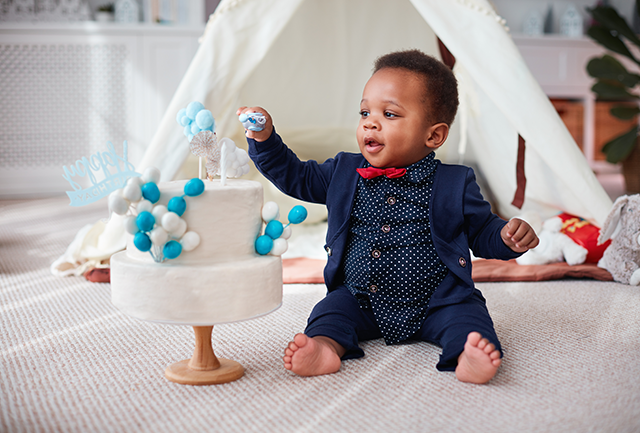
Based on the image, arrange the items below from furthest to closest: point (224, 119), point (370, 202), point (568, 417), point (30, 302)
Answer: point (224, 119), point (30, 302), point (370, 202), point (568, 417)

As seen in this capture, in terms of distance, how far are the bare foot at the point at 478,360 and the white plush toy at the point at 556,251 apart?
2.55ft

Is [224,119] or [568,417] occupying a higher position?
[224,119]

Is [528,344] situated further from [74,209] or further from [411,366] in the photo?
[74,209]

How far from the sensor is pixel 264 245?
2.58 ft

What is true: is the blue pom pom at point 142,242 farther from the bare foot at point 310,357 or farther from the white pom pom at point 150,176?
the bare foot at point 310,357

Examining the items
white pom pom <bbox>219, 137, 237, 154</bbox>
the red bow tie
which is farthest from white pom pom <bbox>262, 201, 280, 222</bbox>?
the red bow tie

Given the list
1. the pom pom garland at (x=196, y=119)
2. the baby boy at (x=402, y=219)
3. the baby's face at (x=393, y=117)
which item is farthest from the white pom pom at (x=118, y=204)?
the baby's face at (x=393, y=117)

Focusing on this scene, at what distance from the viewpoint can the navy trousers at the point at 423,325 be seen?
846 mm

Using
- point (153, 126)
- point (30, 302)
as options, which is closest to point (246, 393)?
point (30, 302)

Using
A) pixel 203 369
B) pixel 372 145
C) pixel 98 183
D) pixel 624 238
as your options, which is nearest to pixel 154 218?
pixel 98 183

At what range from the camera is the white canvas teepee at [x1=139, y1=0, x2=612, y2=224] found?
1.40 meters

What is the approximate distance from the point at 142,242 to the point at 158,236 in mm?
21

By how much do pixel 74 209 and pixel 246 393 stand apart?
2077mm

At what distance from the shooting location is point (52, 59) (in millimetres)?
2965
